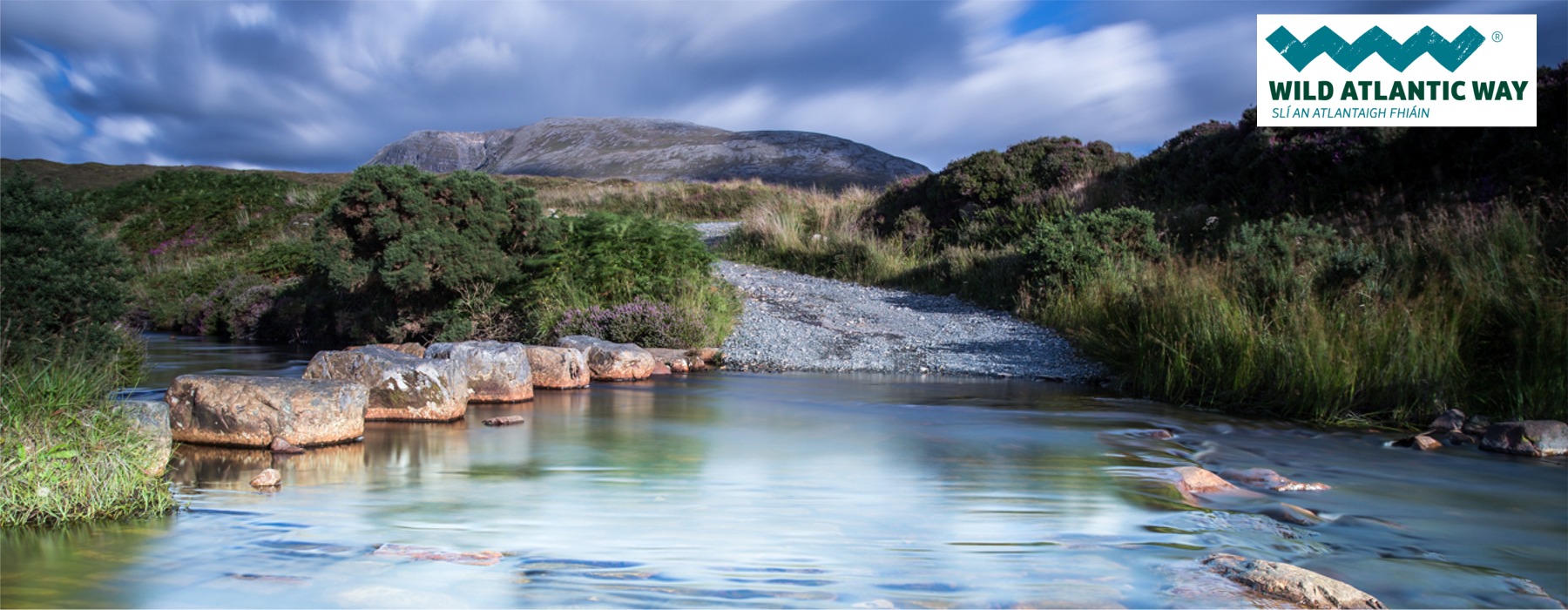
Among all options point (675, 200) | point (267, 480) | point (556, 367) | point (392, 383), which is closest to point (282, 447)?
point (267, 480)

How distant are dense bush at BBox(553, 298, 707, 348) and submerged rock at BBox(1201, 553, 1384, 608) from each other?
6.86 meters

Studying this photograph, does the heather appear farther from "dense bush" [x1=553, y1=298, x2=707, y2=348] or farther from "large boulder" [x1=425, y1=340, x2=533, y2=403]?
"dense bush" [x1=553, y1=298, x2=707, y2=348]

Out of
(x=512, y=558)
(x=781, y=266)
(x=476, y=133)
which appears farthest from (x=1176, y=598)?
(x=476, y=133)

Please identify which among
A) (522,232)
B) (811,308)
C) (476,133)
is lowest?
(811,308)

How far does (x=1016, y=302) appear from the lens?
1139 cm

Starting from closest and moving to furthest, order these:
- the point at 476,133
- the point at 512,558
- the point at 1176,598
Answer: the point at 1176,598, the point at 512,558, the point at 476,133

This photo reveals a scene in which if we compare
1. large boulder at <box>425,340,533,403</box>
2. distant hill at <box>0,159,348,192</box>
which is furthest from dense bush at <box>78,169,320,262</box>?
large boulder at <box>425,340,533,403</box>

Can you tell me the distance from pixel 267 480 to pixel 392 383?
6.03 ft

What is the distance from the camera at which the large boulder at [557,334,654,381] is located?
826 cm

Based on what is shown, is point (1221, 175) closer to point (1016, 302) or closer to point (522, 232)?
point (1016, 302)

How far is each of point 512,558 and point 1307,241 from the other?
7973 millimetres

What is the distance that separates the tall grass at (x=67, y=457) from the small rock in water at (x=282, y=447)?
86cm

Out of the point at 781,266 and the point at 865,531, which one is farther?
the point at 781,266

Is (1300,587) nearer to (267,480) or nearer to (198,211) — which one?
(267,480)
